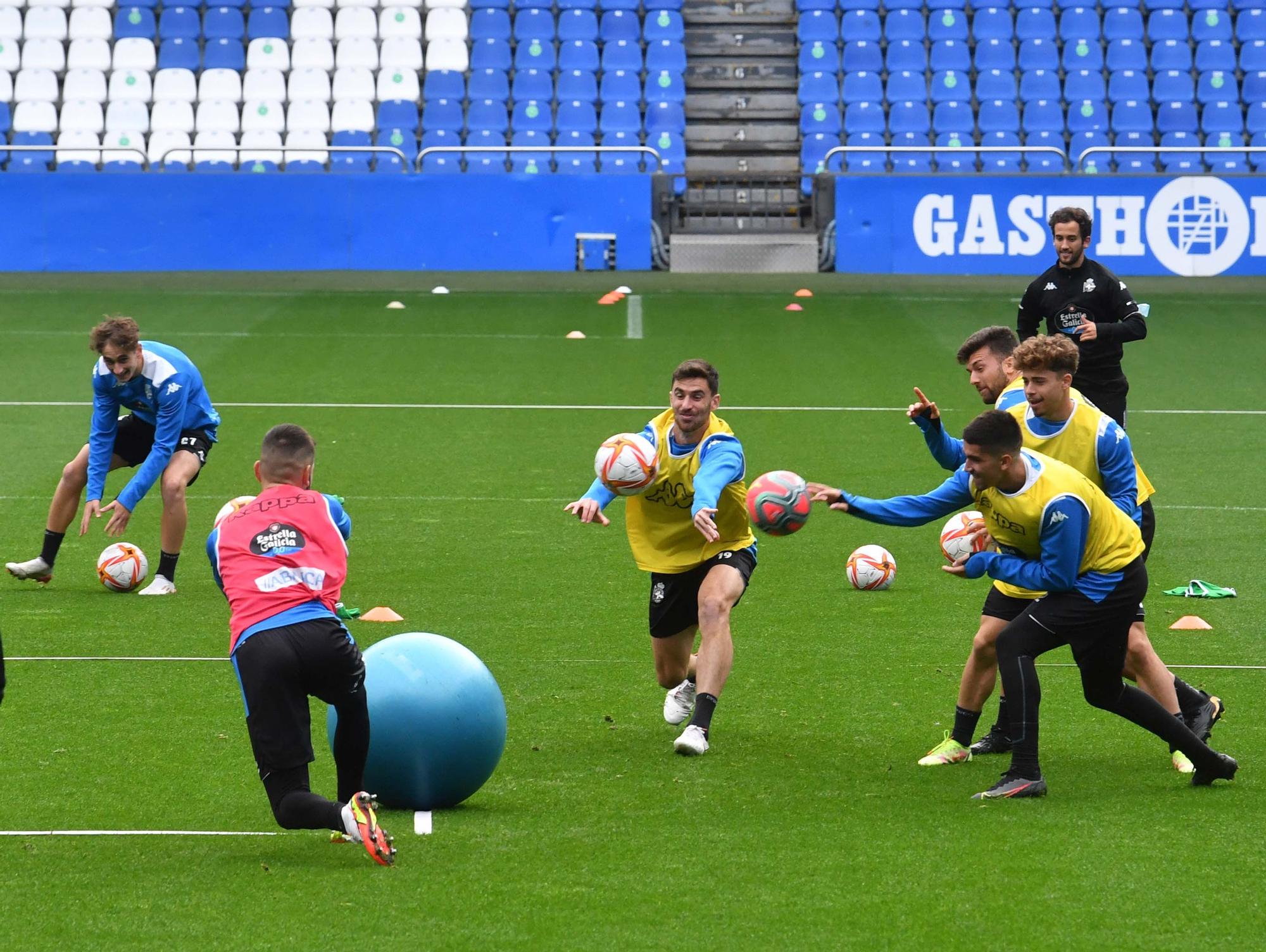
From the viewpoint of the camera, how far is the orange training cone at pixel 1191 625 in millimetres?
10102

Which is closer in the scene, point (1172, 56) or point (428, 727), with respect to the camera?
point (428, 727)

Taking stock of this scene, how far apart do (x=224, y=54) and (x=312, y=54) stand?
160 centimetres

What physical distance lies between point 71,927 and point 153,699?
10.4ft

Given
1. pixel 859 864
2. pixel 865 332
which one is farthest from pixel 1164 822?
pixel 865 332

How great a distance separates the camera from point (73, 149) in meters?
25.9

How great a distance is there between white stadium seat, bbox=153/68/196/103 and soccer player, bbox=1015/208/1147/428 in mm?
22521

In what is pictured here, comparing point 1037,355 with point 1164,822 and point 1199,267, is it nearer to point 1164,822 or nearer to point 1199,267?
point 1164,822

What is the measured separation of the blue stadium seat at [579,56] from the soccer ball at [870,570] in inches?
817

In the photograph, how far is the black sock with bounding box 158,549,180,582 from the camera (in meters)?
11.0

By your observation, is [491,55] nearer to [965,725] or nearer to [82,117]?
[82,117]

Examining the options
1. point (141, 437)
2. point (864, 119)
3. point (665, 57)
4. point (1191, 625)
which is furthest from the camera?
point (665, 57)

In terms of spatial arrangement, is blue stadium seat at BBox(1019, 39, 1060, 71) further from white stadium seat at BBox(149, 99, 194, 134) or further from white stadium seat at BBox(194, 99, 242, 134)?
white stadium seat at BBox(149, 99, 194, 134)

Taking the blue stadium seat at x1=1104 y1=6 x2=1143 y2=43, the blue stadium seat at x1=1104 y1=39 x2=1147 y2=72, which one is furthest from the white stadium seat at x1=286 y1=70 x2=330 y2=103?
the blue stadium seat at x1=1104 y1=6 x2=1143 y2=43

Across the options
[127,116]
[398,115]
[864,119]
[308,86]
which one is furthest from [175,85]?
Answer: [864,119]
